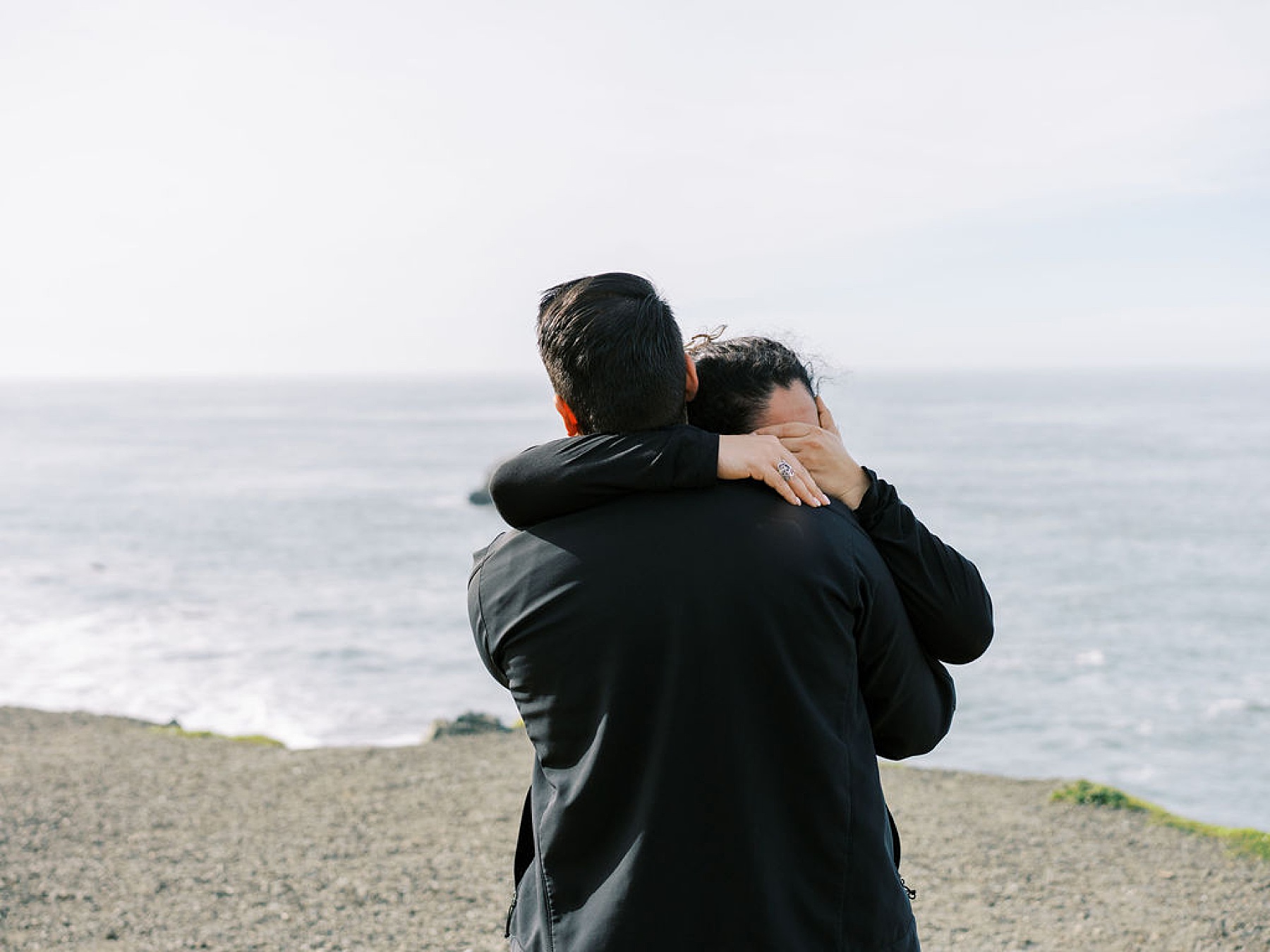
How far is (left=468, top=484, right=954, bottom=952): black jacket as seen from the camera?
75.9 inches

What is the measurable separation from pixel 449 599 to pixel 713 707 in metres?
33.7

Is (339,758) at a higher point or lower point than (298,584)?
higher

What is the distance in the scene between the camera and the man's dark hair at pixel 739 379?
7.98 feet

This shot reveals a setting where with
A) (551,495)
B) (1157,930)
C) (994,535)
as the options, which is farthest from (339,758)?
(994,535)

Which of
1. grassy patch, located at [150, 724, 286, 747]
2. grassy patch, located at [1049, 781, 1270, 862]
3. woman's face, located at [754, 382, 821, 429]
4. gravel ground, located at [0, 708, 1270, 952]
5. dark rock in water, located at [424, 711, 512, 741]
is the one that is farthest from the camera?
dark rock in water, located at [424, 711, 512, 741]

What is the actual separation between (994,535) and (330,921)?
141 feet

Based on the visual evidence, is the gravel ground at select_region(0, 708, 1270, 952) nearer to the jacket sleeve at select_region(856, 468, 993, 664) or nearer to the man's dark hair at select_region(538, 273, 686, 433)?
the jacket sleeve at select_region(856, 468, 993, 664)

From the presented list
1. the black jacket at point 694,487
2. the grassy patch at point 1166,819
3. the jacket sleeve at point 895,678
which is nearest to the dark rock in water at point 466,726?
the grassy patch at point 1166,819

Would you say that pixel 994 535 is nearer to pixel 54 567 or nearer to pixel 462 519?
pixel 462 519

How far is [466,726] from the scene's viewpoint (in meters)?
12.9

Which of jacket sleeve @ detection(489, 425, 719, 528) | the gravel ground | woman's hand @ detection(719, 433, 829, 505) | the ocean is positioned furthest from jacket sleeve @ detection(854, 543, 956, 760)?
the gravel ground

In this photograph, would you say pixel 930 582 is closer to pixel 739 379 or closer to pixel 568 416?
pixel 739 379

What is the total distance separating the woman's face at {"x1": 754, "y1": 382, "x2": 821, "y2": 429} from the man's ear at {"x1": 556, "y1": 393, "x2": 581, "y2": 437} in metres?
0.46

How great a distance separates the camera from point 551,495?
2.03m
